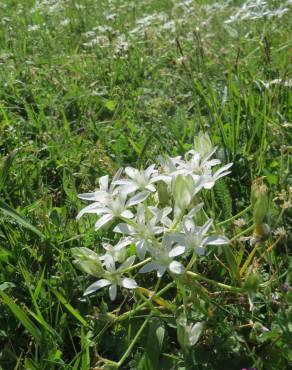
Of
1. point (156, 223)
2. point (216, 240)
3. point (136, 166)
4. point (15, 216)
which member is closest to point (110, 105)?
point (136, 166)

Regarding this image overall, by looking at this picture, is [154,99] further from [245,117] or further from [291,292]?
[291,292]

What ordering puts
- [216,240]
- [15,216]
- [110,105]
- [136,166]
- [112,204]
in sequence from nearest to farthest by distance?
[216,240] < [112,204] < [15,216] < [136,166] < [110,105]

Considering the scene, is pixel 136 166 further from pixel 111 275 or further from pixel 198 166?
pixel 111 275

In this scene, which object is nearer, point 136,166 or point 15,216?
point 15,216

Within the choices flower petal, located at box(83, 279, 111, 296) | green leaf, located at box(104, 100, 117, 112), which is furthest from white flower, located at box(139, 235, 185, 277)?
green leaf, located at box(104, 100, 117, 112)

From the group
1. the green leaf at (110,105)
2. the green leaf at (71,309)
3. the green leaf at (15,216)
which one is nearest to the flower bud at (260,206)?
the green leaf at (71,309)

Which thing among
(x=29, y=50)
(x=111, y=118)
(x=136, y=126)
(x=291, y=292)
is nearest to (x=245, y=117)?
(x=136, y=126)

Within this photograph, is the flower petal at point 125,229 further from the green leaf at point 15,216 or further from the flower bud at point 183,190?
the green leaf at point 15,216

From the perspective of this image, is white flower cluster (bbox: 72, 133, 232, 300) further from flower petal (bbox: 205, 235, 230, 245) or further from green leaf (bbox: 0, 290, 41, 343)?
green leaf (bbox: 0, 290, 41, 343)
